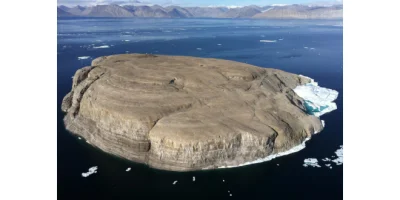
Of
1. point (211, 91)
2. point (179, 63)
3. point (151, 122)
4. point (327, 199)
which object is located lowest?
point (327, 199)

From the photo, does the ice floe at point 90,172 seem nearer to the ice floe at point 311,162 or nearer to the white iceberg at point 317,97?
the ice floe at point 311,162

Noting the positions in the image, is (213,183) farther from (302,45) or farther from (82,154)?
(302,45)

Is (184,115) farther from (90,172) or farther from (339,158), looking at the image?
(339,158)

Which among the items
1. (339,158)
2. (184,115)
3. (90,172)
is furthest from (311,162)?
(90,172)

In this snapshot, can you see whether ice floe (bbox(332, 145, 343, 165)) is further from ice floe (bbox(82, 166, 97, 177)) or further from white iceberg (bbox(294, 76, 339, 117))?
ice floe (bbox(82, 166, 97, 177))

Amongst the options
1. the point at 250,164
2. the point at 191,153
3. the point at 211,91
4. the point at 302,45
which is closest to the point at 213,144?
the point at 191,153

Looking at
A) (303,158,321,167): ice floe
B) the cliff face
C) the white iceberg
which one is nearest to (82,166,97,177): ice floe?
the cliff face

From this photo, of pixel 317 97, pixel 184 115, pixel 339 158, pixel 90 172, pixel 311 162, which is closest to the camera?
pixel 90 172
